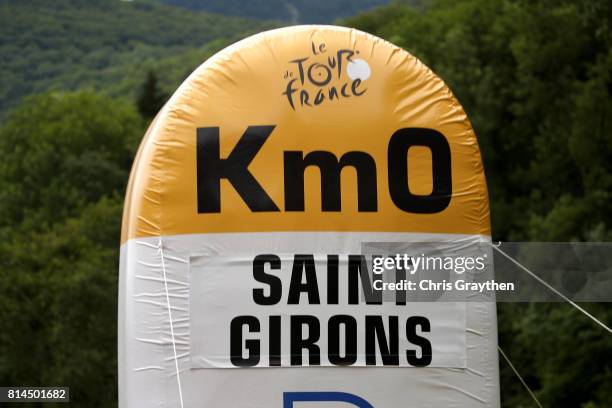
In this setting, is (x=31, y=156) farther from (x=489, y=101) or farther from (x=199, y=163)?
(x=199, y=163)

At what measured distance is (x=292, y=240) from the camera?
7617mm

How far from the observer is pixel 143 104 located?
56.9 m

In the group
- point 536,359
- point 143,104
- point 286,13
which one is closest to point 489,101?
point 536,359

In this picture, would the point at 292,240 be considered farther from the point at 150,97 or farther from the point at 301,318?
the point at 150,97

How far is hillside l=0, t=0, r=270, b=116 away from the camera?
307ft

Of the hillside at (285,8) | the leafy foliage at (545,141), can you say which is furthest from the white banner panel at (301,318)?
the hillside at (285,8)

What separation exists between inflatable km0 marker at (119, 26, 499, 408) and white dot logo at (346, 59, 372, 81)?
0.08 meters

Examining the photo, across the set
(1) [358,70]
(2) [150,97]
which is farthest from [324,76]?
(2) [150,97]

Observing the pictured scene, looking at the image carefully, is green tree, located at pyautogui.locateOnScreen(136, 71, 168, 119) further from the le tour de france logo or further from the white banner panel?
the white banner panel

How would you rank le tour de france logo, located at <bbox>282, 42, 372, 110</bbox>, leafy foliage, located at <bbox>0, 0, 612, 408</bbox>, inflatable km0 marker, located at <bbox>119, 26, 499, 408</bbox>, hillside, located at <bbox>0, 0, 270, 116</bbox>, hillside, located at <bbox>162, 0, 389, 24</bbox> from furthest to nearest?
hillside, located at <bbox>162, 0, 389, 24</bbox> → hillside, located at <bbox>0, 0, 270, 116</bbox> → leafy foliage, located at <bbox>0, 0, 612, 408</bbox> → le tour de france logo, located at <bbox>282, 42, 372, 110</bbox> → inflatable km0 marker, located at <bbox>119, 26, 499, 408</bbox>

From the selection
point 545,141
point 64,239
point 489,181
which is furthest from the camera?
point 64,239

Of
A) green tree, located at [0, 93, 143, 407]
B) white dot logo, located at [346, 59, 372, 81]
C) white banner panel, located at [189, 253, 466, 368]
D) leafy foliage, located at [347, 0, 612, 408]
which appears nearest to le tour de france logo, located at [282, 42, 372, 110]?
white dot logo, located at [346, 59, 372, 81]

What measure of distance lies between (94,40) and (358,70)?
104 meters

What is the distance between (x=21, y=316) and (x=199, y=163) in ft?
98.4
